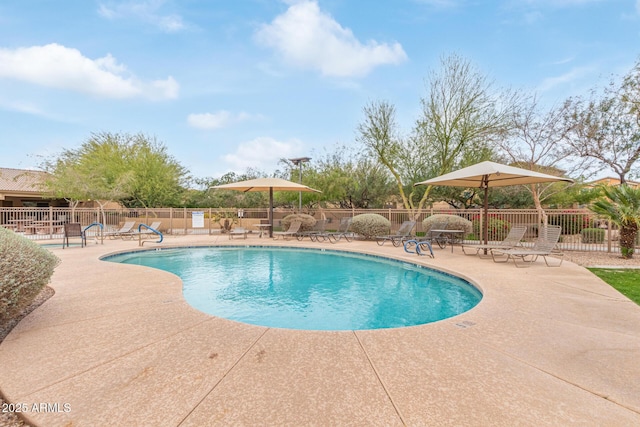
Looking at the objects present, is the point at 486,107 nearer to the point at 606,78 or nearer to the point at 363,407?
the point at 606,78

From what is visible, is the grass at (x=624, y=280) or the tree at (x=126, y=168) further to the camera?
the tree at (x=126, y=168)

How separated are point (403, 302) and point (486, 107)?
43.4 ft

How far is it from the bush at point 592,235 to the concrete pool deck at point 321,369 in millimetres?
9013

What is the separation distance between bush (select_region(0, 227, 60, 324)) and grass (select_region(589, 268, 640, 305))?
27.1 ft

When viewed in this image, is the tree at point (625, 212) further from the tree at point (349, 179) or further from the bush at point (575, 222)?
the tree at point (349, 179)

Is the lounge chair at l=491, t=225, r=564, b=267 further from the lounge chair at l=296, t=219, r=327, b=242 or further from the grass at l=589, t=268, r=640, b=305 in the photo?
the lounge chair at l=296, t=219, r=327, b=242

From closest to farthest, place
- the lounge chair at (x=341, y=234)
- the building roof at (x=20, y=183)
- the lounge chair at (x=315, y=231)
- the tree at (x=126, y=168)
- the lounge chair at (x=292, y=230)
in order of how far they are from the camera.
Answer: the lounge chair at (x=341, y=234), the lounge chair at (x=315, y=231), the lounge chair at (x=292, y=230), the tree at (x=126, y=168), the building roof at (x=20, y=183)

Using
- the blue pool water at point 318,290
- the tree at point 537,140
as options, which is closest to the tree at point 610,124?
the tree at point 537,140

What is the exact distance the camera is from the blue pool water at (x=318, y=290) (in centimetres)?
501

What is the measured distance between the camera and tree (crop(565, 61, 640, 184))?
12.9 metres

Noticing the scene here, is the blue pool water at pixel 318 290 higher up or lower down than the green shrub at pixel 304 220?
lower down

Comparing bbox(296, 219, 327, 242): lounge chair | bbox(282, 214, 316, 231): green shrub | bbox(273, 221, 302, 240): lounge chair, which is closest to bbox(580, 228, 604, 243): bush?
bbox(296, 219, 327, 242): lounge chair

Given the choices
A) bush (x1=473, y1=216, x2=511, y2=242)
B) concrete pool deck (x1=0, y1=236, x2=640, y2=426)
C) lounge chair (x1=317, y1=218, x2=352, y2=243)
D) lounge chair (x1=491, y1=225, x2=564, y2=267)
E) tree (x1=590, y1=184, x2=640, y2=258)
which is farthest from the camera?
lounge chair (x1=317, y1=218, x2=352, y2=243)

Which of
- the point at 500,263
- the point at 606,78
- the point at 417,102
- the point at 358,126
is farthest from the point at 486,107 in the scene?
the point at 500,263
